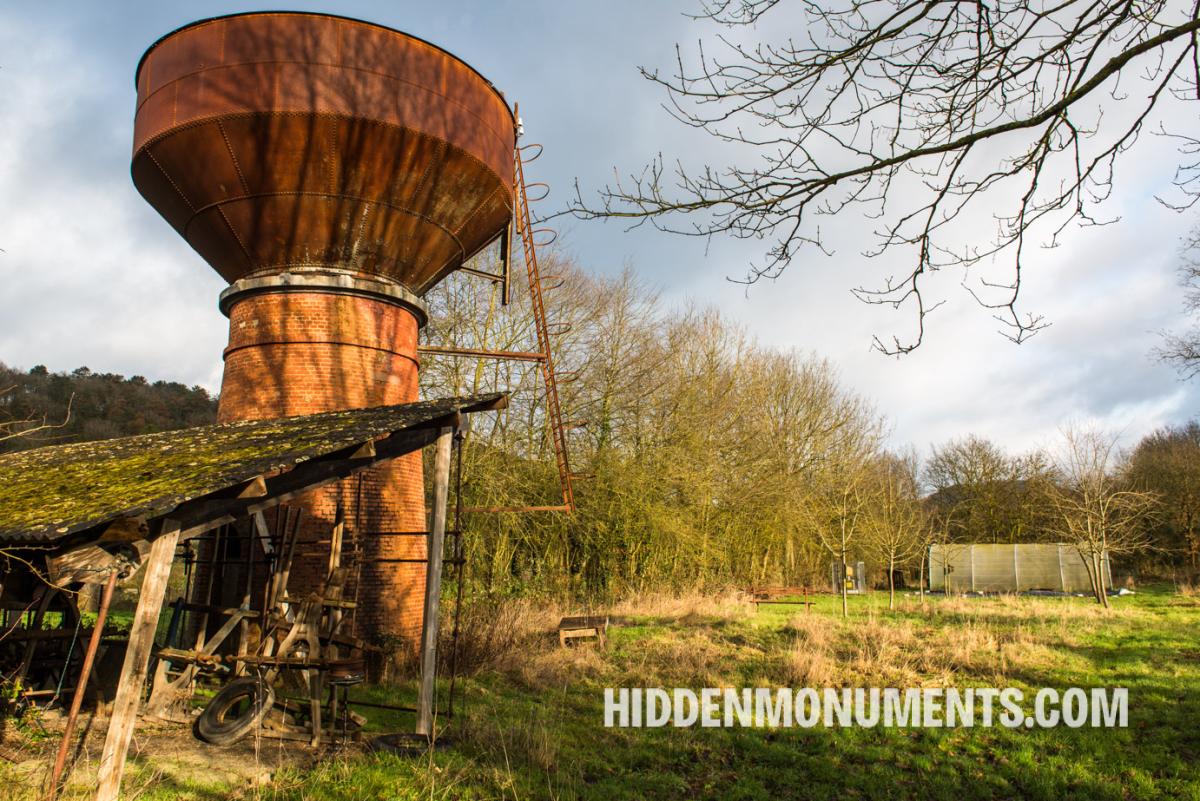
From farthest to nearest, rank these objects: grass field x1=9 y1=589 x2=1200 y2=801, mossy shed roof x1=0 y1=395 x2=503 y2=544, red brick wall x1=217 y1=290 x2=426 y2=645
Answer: red brick wall x1=217 y1=290 x2=426 y2=645 < grass field x1=9 y1=589 x2=1200 y2=801 < mossy shed roof x1=0 y1=395 x2=503 y2=544

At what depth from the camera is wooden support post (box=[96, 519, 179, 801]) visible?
16.9 feet

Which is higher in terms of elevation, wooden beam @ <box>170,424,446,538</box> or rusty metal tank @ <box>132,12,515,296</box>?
rusty metal tank @ <box>132,12,515,296</box>

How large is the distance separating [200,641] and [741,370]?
20.7m

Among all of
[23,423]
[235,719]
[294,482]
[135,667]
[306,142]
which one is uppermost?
[306,142]

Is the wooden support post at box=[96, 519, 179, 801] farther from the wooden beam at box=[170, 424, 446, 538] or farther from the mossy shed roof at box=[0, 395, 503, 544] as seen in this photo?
the mossy shed roof at box=[0, 395, 503, 544]

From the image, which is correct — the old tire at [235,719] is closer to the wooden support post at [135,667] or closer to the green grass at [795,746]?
the green grass at [795,746]

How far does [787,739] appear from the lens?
8211mm

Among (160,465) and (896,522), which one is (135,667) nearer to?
(160,465)

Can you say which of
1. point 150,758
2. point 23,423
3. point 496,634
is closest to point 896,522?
point 496,634

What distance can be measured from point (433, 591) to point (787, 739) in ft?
13.0

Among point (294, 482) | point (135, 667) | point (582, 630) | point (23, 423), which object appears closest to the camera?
point (135, 667)

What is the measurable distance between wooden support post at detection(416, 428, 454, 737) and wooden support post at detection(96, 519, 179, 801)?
241cm

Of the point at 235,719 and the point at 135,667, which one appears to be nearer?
the point at 135,667

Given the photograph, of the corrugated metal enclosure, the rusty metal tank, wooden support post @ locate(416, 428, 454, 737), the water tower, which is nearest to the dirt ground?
wooden support post @ locate(416, 428, 454, 737)
